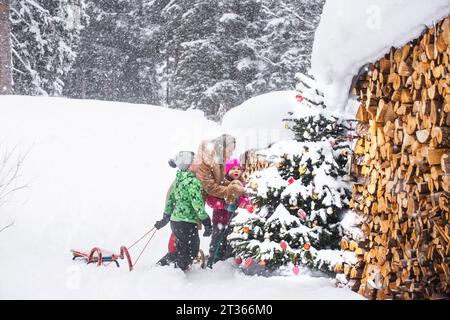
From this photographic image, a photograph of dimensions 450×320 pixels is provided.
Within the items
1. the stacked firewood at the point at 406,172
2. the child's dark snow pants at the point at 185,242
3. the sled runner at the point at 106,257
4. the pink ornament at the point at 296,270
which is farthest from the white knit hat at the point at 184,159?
the stacked firewood at the point at 406,172

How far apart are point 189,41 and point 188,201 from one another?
15.4m

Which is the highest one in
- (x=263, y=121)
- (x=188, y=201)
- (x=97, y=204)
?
(x=263, y=121)

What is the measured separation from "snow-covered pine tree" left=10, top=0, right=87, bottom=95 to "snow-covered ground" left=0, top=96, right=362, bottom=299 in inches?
169

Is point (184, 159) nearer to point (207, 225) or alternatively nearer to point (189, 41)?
point (207, 225)

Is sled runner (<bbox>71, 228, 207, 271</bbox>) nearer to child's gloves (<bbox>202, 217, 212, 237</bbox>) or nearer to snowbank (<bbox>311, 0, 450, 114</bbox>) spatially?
child's gloves (<bbox>202, 217, 212, 237</bbox>)

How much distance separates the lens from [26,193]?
10469mm

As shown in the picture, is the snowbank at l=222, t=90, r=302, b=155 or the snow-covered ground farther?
the snowbank at l=222, t=90, r=302, b=155

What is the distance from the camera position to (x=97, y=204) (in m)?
10.8

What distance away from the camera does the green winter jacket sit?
693 cm

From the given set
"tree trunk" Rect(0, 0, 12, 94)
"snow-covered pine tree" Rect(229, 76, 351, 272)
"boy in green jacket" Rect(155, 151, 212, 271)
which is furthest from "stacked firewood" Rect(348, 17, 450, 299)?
"tree trunk" Rect(0, 0, 12, 94)

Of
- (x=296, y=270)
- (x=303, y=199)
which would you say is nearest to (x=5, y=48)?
(x=303, y=199)

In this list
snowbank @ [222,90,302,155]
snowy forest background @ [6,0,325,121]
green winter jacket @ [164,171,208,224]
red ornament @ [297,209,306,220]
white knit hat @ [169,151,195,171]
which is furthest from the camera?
snowy forest background @ [6,0,325,121]

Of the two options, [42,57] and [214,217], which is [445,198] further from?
[42,57]
